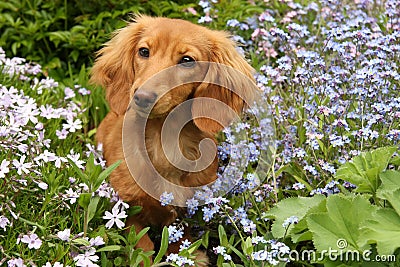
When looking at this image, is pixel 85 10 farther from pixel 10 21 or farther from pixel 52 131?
pixel 52 131

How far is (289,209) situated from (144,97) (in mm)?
824

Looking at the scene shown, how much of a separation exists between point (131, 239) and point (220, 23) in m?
2.01

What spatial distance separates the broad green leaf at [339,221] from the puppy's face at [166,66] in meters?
0.81

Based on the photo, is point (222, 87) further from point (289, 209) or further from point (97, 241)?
point (97, 241)

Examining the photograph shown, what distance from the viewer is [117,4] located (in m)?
4.52

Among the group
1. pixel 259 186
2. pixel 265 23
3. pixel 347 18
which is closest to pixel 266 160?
pixel 259 186

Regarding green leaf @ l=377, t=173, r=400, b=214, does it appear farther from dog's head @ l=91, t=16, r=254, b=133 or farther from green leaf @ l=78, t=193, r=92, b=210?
green leaf @ l=78, t=193, r=92, b=210

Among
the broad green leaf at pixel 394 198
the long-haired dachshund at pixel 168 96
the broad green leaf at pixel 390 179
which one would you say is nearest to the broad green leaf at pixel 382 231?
the broad green leaf at pixel 394 198

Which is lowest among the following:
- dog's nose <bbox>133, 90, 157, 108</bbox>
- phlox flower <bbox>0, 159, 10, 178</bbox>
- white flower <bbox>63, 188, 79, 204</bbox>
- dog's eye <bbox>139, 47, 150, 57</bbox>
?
white flower <bbox>63, 188, 79, 204</bbox>

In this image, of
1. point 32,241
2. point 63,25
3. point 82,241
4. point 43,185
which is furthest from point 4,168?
point 63,25

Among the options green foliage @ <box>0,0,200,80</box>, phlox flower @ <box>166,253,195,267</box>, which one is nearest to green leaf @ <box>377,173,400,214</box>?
phlox flower @ <box>166,253,195,267</box>

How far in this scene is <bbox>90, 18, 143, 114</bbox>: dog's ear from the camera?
317 cm

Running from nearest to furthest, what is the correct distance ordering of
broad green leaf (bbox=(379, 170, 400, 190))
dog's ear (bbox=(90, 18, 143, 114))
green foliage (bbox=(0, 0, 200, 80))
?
broad green leaf (bbox=(379, 170, 400, 190)) → dog's ear (bbox=(90, 18, 143, 114)) → green foliage (bbox=(0, 0, 200, 80))

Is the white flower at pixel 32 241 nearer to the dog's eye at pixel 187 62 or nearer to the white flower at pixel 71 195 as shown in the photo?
the white flower at pixel 71 195
